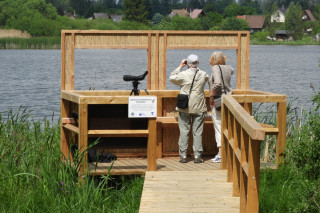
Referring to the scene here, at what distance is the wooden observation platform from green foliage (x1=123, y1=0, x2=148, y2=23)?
114634 millimetres

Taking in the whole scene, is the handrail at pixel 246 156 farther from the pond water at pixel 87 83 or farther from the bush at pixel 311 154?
the pond water at pixel 87 83

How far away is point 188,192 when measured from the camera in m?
6.97

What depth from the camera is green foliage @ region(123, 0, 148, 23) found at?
124794 millimetres

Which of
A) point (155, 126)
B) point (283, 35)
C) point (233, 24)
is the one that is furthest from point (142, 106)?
point (283, 35)

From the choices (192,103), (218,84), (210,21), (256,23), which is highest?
(210,21)

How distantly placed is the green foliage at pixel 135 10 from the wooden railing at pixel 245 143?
11604 cm

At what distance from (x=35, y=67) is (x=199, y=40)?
30663 millimetres

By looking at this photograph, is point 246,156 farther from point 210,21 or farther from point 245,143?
point 210,21

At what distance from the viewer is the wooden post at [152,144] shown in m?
8.09

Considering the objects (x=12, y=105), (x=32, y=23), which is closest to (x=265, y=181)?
(x=12, y=105)

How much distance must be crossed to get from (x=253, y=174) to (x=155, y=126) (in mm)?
2977

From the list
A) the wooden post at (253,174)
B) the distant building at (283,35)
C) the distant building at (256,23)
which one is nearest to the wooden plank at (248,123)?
the wooden post at (253,174)

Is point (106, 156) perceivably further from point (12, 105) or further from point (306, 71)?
point (306, 71)

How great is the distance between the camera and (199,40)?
9.91m
